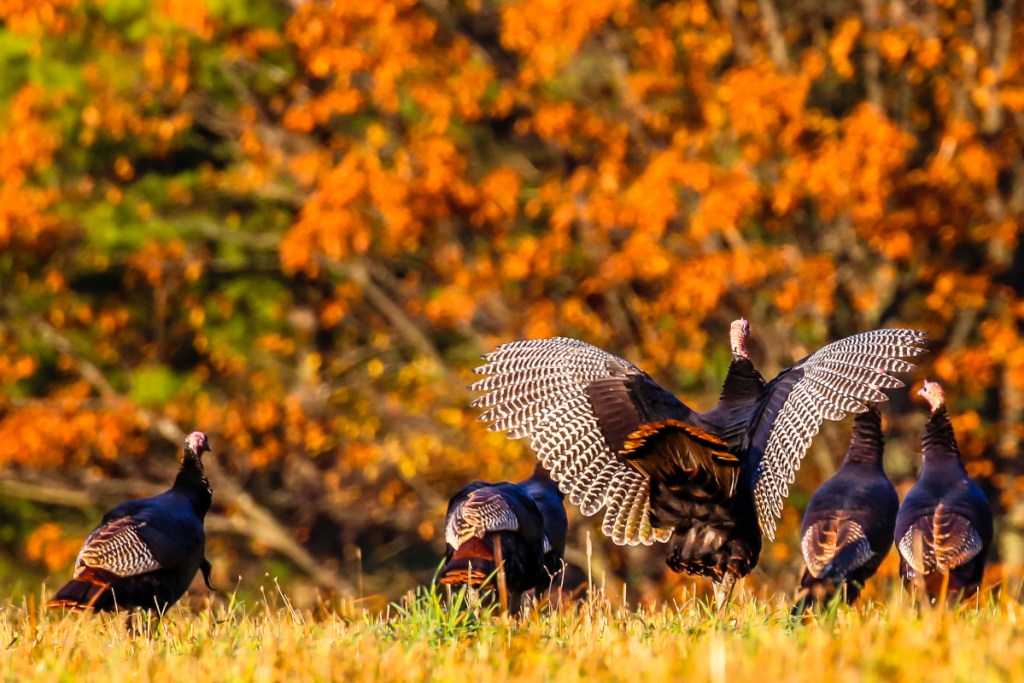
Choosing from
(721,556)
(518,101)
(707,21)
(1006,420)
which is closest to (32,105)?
(518,101)

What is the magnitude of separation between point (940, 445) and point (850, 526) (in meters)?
0.70

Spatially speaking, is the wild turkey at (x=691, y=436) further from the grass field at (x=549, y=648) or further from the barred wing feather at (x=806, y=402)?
the grass field at (x=549, y=648)

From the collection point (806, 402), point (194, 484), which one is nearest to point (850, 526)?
point (806, 402)

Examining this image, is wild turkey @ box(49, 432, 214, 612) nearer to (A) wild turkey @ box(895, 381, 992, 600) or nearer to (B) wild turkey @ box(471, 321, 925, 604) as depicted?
(B) wild turkey @ box(471, 321, 925, 604)

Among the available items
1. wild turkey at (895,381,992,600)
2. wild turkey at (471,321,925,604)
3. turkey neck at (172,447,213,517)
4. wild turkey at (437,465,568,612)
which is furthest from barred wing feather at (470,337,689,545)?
turkey neck at (172,447,213,517)

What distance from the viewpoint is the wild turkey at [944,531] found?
7.73 m

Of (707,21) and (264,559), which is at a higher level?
(707,21)

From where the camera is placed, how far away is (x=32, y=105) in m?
16.8

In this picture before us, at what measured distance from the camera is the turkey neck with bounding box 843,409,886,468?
9.20 meters

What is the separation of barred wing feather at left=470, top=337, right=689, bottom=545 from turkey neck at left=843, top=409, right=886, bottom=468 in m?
1.66

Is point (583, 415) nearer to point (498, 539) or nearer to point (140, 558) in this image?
point (498, 539)

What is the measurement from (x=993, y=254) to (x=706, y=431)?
8.78m

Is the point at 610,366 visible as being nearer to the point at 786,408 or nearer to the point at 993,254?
the point at 786,408

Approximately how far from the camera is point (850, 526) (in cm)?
856
